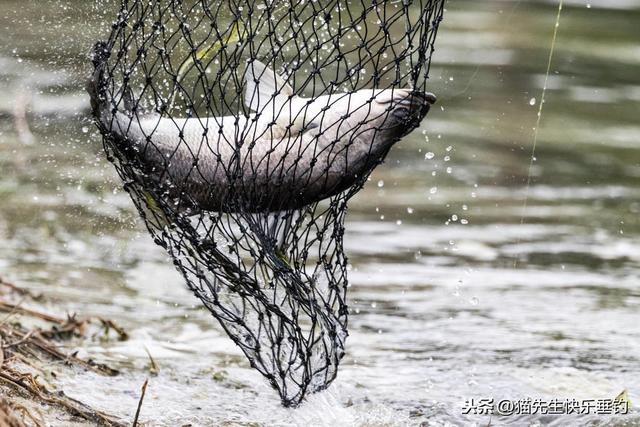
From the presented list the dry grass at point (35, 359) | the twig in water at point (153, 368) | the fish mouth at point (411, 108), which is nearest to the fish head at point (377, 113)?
the fish mouth at point (411, 108)

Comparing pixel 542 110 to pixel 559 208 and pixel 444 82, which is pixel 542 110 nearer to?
pixel 444 82

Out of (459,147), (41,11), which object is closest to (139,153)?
(41,11)

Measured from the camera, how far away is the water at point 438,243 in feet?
18.3

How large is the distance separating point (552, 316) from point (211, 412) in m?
2.66

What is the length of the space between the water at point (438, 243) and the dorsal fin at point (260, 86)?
1.40 m

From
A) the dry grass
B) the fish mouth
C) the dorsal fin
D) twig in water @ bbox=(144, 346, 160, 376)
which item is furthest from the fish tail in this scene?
twig in water @ bbox=(144, 346, 160, 376)

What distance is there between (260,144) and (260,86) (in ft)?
0.98

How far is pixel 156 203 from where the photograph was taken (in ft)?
14.1

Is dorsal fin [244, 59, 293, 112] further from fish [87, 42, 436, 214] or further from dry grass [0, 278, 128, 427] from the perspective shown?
dry grass [0, 278, 128, 427]

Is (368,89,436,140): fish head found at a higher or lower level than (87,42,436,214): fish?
higher

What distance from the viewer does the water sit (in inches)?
220

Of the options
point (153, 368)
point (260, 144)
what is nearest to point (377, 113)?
point (260, 144)

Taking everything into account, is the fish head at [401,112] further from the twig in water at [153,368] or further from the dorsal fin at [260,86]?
the twig in water at [153,368]

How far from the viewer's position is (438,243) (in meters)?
8.04
